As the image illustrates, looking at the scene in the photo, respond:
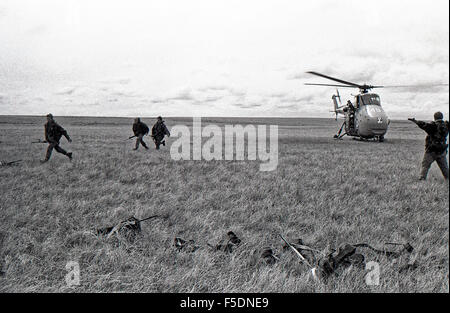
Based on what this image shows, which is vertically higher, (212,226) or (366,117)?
(366,117)

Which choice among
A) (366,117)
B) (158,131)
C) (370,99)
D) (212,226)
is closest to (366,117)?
(366,117)

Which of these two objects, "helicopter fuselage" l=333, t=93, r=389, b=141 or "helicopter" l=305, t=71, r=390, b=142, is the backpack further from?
"helicopter fuselage" l=333, t=93, r=389, b=141

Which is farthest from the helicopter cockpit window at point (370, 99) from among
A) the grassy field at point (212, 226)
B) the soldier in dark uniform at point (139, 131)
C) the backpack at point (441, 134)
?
the backpack at point (441, 134)

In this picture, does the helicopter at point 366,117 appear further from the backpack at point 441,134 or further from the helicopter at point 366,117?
the backpack at point 441,134

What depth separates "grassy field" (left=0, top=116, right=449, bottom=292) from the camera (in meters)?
3.07

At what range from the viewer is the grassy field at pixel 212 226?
10.1ft

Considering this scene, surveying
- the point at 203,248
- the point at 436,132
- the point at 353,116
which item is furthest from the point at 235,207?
the point at 353,116

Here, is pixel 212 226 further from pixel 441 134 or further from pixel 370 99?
pixel 370 99

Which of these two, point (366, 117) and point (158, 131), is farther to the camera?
point (366, 117)

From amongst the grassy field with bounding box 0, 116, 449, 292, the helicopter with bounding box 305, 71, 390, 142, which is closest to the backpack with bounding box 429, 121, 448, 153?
the grassy field with bounding box 0, 116, 449, 292

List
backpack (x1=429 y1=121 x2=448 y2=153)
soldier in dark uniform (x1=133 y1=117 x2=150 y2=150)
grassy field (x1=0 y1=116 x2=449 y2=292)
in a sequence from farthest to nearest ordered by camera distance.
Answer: soldier in dark uniform (x1=133 y1=117 x2=150 y2=150) < grassy field (x1=0 y1=116 x2=449 y2=292) < backpack (x1=429 y1=121 x2=448 y2=153)

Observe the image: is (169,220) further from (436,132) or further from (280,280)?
(436,132)

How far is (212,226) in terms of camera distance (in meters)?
5.05
